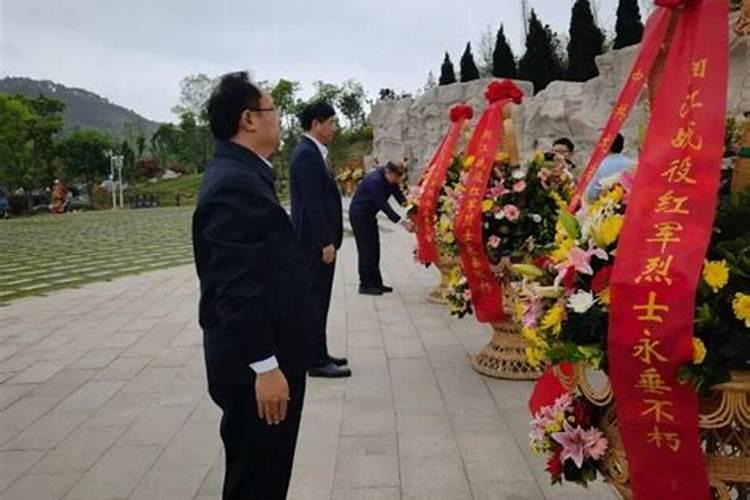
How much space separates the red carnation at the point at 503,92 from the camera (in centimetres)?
449

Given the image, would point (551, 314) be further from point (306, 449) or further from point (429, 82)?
Answer: point (429, 82)

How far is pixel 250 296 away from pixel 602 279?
884 millimetres

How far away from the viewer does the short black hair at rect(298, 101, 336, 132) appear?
13.1ft

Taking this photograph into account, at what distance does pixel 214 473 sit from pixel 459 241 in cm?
186

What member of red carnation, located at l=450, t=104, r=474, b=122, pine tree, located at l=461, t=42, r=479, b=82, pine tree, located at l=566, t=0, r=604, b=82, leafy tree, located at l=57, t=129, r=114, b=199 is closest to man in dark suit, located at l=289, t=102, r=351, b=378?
red carnation, located at l=450, t=104, r=474, b=122

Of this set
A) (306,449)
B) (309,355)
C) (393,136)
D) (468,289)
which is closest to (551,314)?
(309,355)

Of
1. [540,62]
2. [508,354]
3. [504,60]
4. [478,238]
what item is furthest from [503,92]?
[504,60]

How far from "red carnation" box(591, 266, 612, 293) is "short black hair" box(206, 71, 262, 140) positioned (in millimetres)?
1058

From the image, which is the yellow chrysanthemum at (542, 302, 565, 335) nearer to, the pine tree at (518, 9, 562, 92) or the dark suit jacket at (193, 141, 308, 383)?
the dark suit jacket at (193, 141, 308, 383)

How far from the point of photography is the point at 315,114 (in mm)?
3994

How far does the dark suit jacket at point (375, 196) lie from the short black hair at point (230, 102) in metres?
5.05

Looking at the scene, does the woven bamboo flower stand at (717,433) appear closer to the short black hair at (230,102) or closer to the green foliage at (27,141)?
the short black hair at (230,102)

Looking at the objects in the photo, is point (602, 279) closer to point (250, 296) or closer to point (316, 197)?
point (250, 296)

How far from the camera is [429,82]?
37844 millimetres
